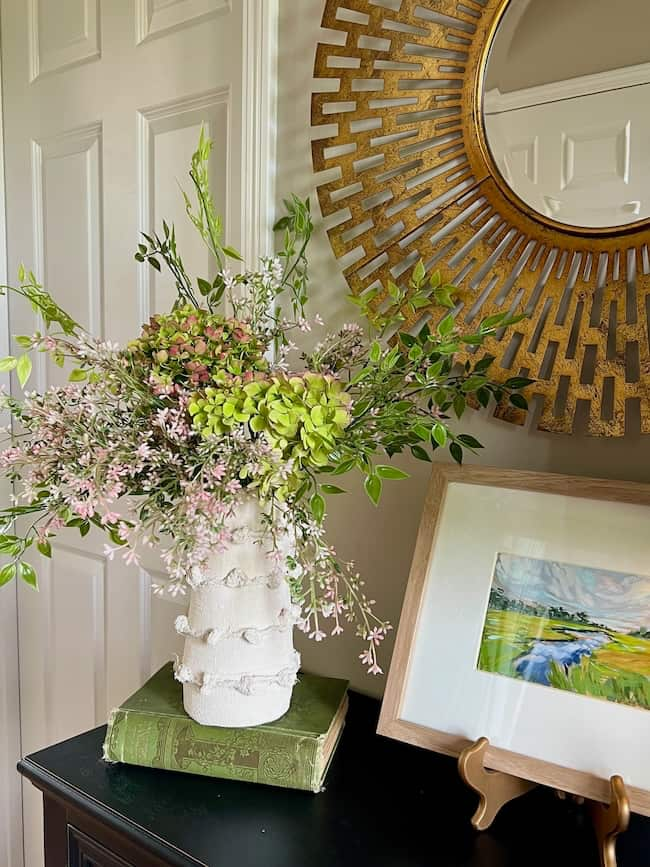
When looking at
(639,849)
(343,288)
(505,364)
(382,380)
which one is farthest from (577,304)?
(639,849)

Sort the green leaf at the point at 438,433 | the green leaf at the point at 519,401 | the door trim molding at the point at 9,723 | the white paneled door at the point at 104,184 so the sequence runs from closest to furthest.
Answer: the green leaf at the point at 438,433, the green leaf at the point at 519,401, the white paneled door at the point at 104,184, the door trim molding at the point at 9,723

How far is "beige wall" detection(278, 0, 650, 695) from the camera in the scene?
1102mm

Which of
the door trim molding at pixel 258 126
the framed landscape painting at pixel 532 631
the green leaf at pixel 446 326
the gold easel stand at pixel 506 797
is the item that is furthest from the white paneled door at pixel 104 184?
the gold easel stand at pixel 506 797

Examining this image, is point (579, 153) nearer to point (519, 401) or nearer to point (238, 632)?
point (519, 401)

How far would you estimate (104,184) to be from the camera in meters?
1.50

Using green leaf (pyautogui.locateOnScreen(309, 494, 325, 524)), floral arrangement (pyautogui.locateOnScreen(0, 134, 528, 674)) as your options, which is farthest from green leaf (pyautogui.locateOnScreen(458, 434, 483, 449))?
green leaf (pyautogui.locateOnScreen(309, 494, 325, 524))

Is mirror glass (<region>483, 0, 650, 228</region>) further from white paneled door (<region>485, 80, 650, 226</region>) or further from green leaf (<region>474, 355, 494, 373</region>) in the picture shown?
green leaf (<region>474, 355, 494, 373</region>)

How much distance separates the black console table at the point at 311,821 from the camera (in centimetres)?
78

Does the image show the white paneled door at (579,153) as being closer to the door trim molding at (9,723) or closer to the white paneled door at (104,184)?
the white paneled door at (104,184)

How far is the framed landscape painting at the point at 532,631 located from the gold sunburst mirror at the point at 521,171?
13 centimetres

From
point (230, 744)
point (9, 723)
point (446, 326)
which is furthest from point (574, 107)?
point (9, 723)

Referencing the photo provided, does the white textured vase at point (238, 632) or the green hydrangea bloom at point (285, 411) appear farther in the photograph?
the white textured vase at point (238, 632)

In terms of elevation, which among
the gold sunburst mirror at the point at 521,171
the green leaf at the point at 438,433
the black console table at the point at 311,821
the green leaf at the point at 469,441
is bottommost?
the black console table at the point at 311,821

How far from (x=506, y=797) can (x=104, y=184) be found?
1.34m
